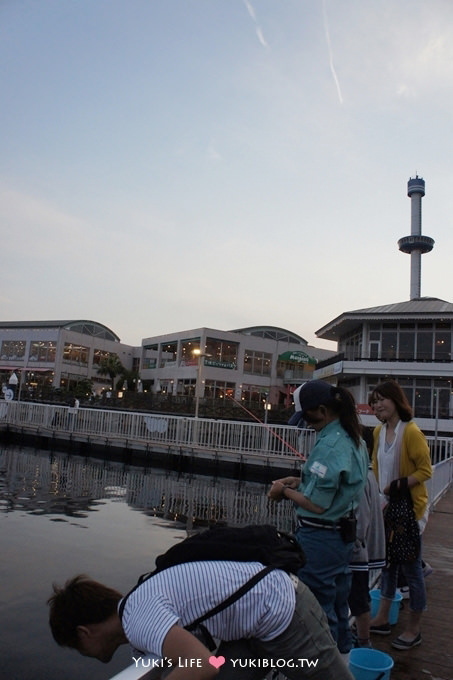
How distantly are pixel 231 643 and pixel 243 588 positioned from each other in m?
0.26

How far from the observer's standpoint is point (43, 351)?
200ft

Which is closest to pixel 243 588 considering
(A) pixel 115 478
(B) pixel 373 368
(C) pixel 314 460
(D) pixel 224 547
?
(D) pixel 224 547

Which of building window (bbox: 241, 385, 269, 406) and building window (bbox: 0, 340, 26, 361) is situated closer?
building window (bbox: 241, 385, 269, 406)

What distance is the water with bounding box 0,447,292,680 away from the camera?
5.43 meters

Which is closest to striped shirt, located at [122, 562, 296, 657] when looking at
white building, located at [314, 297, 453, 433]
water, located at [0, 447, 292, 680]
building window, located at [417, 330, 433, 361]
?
water, located at [0, 447, 292, 680]

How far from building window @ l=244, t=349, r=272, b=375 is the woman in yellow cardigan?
162 ft

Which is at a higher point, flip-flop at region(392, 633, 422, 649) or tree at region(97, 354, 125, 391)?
tree at region(97, 354, 125, 391)

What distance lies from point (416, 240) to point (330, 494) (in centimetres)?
5864

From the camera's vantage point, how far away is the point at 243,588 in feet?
5.18

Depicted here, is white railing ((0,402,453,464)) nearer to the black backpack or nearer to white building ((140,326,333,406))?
the black backpack

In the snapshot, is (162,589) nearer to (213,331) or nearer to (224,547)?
(224,547)

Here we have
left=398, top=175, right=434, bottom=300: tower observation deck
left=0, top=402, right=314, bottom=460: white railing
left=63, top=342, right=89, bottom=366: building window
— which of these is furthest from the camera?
left=63, top=342, right=89, bottom=366: building window

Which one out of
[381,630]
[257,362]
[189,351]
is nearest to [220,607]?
[381,630]

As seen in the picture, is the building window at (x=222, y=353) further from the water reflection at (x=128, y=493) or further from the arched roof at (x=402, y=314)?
the water reflection at (x=128, y=493)
